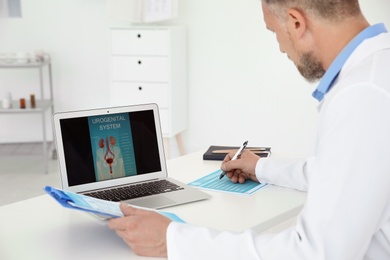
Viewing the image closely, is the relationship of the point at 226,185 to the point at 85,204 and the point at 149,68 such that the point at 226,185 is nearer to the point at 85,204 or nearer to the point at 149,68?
the point at 85,204

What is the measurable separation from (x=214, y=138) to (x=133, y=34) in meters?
1.15

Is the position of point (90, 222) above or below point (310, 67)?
below

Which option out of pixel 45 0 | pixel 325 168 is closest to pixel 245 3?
pixel 45 0

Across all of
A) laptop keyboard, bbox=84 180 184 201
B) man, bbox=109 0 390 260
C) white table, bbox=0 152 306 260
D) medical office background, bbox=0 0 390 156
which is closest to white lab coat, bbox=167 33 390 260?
man, bbox=109 0 390 260

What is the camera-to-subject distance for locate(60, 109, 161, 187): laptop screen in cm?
187

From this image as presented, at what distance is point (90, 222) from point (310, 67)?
729 millimetres

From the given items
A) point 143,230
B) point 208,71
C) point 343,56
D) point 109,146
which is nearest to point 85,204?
point 143,230

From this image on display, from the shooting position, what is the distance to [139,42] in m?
4.73

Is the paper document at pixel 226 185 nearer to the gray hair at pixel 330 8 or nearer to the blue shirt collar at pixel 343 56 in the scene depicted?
the blue shirt collar at pixel 343 56

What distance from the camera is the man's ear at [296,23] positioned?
138cm

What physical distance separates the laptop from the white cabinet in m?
2.78

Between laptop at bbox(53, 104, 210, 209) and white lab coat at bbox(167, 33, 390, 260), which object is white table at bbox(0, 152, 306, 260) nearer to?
laptop at bbox(53, 104, 210, 209)

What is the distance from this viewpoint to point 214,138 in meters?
5.24

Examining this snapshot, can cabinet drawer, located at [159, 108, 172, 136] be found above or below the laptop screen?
below
